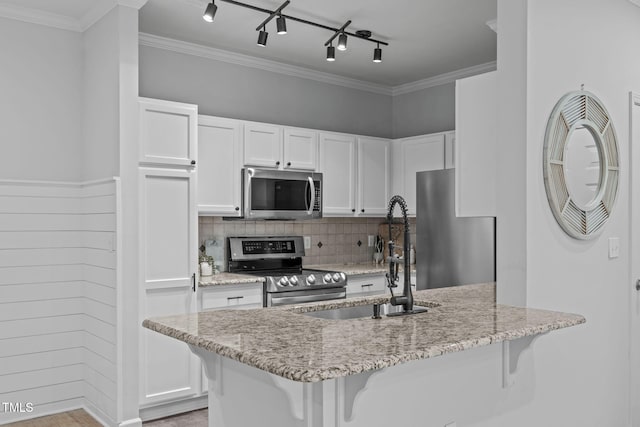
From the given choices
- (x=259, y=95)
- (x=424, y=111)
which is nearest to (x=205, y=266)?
(x=259, y=95)

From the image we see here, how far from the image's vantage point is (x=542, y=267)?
2.67 meters

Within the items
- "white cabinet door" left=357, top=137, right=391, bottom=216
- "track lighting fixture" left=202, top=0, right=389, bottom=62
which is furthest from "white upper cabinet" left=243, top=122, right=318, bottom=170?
"track lighting fixture" left=202, top=0, right=389, bottom=62

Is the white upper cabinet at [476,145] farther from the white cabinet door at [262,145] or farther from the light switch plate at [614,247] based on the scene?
the white cabinet door at [262,145]

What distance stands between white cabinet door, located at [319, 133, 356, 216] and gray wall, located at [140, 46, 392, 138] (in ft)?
1.30

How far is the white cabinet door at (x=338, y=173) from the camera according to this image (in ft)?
16.8

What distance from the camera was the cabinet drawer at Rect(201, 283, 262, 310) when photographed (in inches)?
163

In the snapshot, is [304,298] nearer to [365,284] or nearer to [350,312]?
[365,284]

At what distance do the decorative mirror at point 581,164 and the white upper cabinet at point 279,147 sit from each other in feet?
8.29

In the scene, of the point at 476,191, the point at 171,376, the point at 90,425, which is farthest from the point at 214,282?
the point at 476,191

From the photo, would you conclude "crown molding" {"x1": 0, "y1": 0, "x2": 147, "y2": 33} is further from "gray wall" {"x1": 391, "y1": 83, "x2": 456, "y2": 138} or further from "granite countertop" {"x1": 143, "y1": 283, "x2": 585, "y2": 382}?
"gray wall" {"x1": 391, "y1": 83, "x2": 456, "y2": 138}

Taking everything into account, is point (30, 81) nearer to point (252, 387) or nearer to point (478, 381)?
point (252, 387)

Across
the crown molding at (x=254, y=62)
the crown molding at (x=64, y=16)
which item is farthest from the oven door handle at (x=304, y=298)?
the crown molding at (x=64, y=16)

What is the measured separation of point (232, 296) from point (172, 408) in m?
0.89

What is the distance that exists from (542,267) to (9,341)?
3.36 metres
